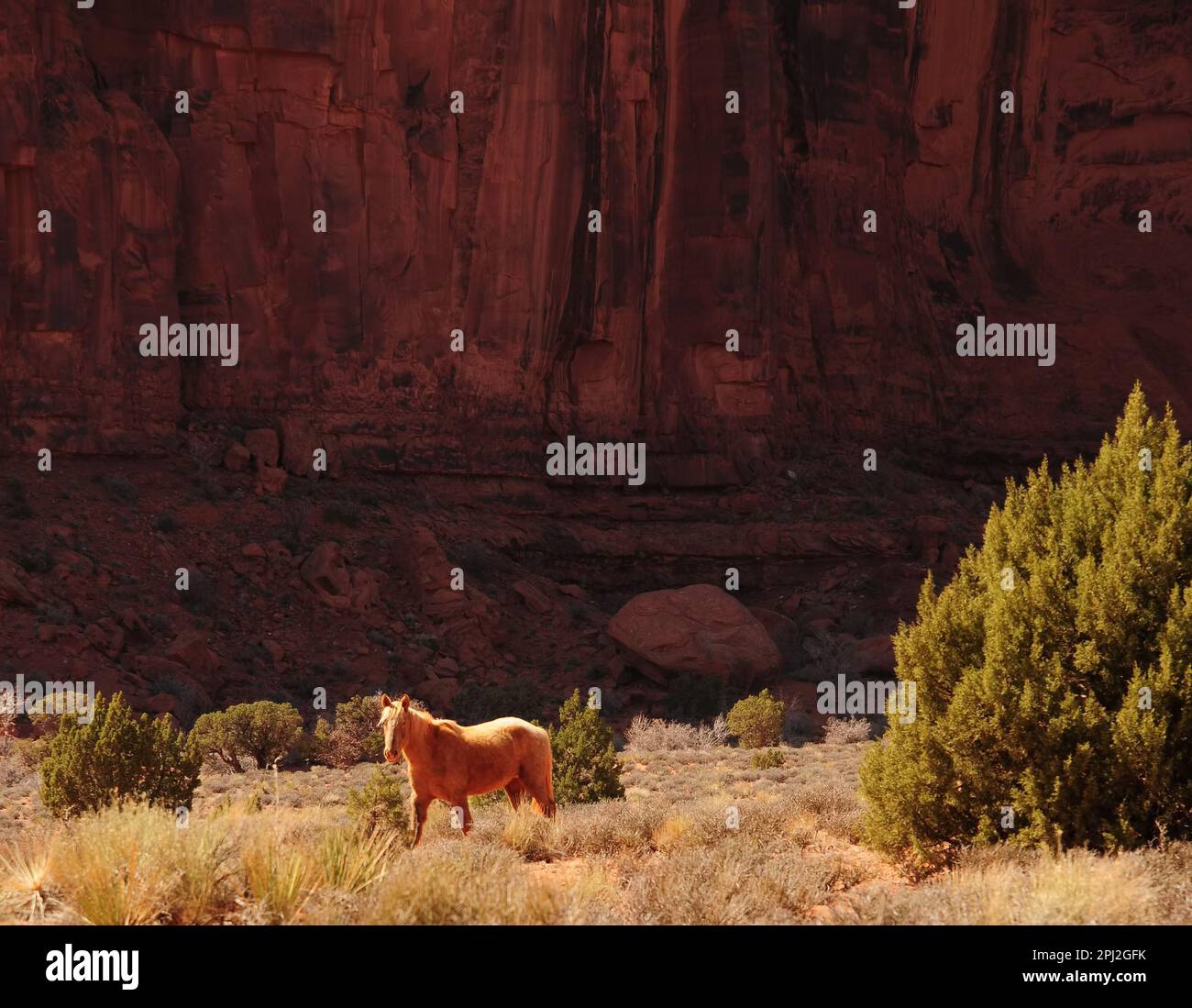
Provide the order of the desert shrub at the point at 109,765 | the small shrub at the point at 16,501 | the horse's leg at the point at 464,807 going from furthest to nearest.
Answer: the small shrub at the point at 16,501, the desert shrub at the point at 109,765, the horse's leg at the point at 464,807

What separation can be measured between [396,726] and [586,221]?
29758mm

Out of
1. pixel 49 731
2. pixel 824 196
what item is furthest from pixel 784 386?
pixel 49 731

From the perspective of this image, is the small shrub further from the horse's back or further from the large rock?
the horse's back

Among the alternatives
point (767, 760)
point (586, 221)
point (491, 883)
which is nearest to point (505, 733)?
point (491, 883)

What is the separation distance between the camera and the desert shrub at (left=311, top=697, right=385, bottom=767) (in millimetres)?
21750

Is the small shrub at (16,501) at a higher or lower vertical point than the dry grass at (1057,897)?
higher

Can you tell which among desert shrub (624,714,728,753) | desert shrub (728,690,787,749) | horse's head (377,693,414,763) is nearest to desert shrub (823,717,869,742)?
desert shrub (728,690,787,749)

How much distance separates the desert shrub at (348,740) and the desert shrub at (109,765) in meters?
6.96

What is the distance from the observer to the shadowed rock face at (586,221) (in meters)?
31.3

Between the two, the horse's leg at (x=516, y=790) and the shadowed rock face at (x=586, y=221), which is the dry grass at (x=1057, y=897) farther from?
the shadowed rock face at (x=586, y=221)

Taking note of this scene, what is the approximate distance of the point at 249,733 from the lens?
846 inches

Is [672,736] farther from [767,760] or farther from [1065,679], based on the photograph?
[1065,679]

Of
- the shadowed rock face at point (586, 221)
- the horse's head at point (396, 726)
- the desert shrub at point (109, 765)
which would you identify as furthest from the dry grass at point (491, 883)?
the shadowed rock face at point (586, 221)
